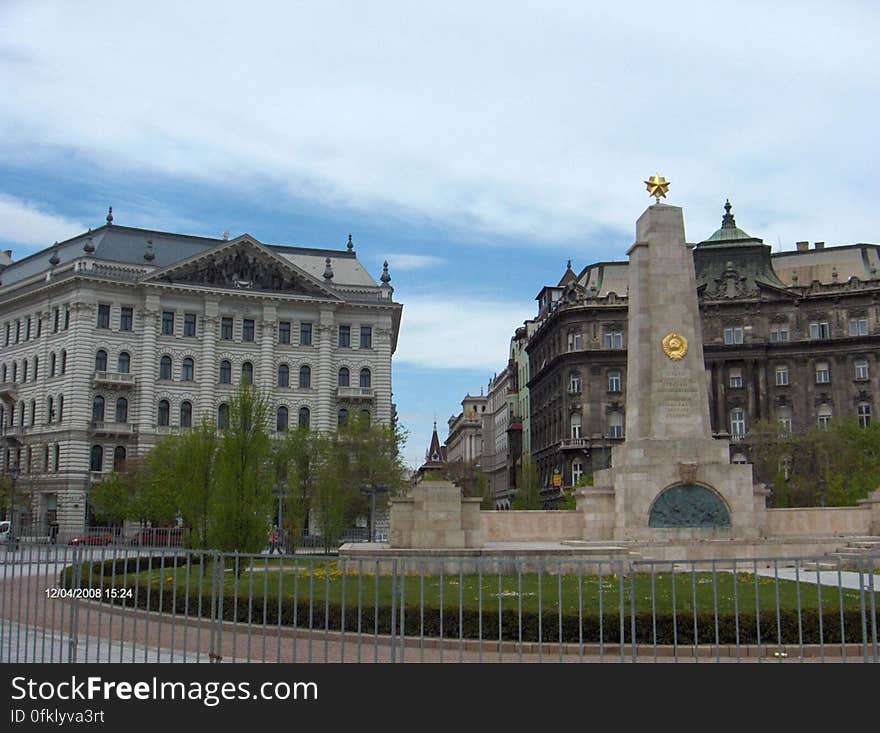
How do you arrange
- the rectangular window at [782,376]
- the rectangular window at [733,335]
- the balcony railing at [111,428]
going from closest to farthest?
the balcony railing at [111,428] → the rectangular window at [782,376] → the rectangular window at [733,335]

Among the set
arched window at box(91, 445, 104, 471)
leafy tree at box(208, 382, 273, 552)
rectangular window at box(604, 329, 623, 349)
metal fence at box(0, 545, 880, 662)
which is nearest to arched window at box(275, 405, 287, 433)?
arched window at box(91, 445, 104, 471)

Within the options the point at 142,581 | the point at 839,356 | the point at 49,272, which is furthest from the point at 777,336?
the point at 142,581

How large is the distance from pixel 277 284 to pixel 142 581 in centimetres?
5824

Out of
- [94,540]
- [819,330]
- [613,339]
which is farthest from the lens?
[613,339]

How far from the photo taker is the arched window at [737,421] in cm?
7206

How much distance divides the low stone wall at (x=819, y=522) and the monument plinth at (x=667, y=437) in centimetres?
171

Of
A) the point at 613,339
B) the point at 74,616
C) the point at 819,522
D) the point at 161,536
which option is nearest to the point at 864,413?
the point at 613,339

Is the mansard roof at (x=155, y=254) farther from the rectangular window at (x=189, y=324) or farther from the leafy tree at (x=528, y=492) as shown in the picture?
the leafy tree at (x=528, y=492)

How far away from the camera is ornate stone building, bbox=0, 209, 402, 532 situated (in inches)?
2621

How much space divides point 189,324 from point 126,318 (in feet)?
14.8

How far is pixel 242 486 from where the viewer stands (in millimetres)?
23719

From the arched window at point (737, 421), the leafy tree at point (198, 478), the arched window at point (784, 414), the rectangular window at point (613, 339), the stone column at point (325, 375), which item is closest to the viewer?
the leafy tree at point (198, 478)

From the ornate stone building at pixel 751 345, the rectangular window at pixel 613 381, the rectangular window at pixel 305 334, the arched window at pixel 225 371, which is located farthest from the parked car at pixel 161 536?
the rectangular window at pixel 613 381

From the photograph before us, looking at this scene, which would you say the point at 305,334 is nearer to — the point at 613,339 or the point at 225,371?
the point at 225,371
